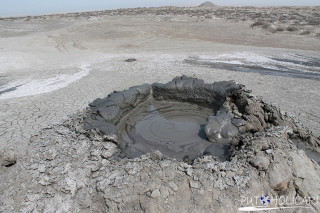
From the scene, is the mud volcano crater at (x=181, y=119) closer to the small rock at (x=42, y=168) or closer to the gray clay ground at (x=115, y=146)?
the gray clay ground at (x=115, y=146)

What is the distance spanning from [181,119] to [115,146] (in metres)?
2.07

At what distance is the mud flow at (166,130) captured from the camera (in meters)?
4.52

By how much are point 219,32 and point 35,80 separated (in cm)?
1589

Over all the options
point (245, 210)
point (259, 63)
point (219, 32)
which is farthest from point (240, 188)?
point (219, 32)

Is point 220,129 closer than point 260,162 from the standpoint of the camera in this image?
No

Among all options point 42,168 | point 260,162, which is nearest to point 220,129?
point 260,162

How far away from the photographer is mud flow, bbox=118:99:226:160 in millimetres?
4516

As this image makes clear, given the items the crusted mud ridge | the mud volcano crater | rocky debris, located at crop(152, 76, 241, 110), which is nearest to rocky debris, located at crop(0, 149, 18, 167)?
the crusted mud ridge

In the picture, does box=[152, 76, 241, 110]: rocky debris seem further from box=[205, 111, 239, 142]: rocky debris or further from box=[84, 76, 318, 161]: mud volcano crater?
box=[205, 111, 239, 142]: rocky debris

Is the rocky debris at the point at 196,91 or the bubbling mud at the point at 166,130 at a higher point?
the rocky debris at the point at 196,91

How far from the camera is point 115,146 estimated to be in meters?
4.12

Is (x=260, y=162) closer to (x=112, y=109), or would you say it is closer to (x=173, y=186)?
(x=173, y=186)

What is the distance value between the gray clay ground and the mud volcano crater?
35cm


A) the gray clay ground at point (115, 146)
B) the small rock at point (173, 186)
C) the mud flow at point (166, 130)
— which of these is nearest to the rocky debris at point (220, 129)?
the mud flow at point (166, 130)
